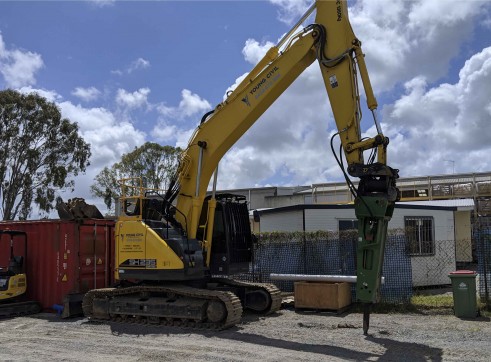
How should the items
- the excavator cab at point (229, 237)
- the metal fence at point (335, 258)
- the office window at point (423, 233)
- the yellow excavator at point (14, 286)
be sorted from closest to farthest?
1. the excavator cab at point (229, 237)
2. the yellow excavator at point (14, 286)
3. the metal fence at point (335, 258)
4. the office window at point (423, 233)

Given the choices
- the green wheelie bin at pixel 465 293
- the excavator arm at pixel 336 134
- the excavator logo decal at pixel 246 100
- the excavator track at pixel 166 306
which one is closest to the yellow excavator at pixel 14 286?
the excavator track at pixel 166 306

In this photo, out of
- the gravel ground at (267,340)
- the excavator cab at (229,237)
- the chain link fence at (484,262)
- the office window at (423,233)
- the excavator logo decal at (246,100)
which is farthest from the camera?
the office window at (423,233)

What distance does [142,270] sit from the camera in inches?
444

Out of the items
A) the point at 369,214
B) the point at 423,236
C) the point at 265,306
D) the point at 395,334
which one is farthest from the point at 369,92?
the point at 423,236

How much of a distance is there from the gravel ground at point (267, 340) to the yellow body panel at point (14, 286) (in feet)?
2.49

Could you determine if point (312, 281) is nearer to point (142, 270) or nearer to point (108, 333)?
point (142, 270)

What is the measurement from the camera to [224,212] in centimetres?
1212

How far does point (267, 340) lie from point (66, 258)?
6160 millimetres

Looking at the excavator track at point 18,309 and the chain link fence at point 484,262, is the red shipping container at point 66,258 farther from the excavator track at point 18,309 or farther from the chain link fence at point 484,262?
the chain link fence at point 484,262

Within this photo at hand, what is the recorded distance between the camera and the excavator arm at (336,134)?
8.93 meters

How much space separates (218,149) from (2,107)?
2943 cm

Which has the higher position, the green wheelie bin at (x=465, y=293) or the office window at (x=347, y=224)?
the office window at (x=347, y=224)

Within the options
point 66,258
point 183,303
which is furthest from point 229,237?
point 66,258

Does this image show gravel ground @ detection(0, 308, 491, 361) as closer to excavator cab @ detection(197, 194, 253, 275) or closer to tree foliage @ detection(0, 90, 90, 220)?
excavator cab @ detection(197, 194, 253, 275)
